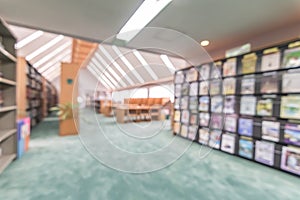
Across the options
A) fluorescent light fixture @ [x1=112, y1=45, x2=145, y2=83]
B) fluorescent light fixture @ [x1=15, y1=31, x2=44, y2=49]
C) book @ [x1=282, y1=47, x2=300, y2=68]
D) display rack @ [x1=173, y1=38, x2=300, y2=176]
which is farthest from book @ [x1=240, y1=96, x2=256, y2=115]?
fluorescent light fixture @ [x1=15, y1=31, x2=44, y2=49]

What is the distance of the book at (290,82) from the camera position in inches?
62.7

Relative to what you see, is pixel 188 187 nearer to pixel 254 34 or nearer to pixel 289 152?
pixel 289 152

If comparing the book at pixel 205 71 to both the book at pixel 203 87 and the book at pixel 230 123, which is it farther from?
the book at pixel 230 123

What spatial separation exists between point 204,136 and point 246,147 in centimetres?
67

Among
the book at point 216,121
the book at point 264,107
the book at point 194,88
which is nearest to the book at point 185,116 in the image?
the book at point 194,88

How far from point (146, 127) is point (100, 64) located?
8.19ft

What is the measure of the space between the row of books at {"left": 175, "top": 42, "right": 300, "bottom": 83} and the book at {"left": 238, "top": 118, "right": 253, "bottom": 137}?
72 cm

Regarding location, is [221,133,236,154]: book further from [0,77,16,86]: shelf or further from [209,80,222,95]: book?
[0,77,16,86]: shelf

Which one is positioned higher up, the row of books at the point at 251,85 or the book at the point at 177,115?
the row of books at the point at 251,85

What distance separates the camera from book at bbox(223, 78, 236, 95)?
7.23 ft

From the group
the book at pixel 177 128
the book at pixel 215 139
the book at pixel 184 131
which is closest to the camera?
the book at pixel 215 139

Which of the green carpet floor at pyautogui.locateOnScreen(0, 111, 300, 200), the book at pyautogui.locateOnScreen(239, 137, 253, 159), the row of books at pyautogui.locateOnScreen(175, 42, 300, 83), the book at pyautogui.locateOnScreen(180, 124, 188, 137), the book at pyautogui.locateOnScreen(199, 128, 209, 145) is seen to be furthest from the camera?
the book at pyautogui.locateOnScreen(180, 124, 188, 137)

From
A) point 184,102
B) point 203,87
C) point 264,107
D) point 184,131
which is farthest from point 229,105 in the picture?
point 184,131

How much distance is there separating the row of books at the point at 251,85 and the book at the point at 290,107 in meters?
0.08
